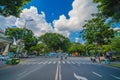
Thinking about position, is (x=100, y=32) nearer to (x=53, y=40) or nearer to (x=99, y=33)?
(x=99, y=33)

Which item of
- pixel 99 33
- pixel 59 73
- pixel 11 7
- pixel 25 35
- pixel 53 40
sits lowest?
pixel 59 73

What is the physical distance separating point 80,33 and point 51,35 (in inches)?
1886

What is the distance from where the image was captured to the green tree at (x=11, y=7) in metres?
15.8

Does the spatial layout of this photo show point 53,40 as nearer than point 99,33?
No

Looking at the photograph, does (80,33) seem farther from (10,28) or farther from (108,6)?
(108,6)

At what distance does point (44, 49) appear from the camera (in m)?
107

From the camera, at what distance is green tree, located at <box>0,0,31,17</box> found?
52.0 ft

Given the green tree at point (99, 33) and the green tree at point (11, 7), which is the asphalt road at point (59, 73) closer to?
the green tree at point (11, 7)

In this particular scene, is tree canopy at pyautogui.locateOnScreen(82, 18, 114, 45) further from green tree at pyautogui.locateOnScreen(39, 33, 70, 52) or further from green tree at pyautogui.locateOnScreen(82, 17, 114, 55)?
green tree at pyautogui.locateOnScreen(39, 33, 70, 52)

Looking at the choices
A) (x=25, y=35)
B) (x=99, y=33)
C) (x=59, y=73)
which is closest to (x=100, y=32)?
(x=99, y=33)

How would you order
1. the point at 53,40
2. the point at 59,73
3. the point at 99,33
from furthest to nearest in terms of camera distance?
the point at 53,40 → the point at 99,33 → the point at 59,73

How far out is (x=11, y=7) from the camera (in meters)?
16.6

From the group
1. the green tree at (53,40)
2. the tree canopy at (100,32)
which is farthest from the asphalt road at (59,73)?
the green tree at (53,40)

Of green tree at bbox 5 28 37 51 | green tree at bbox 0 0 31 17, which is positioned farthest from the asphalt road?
green tree at bbox 5 28 37 51
